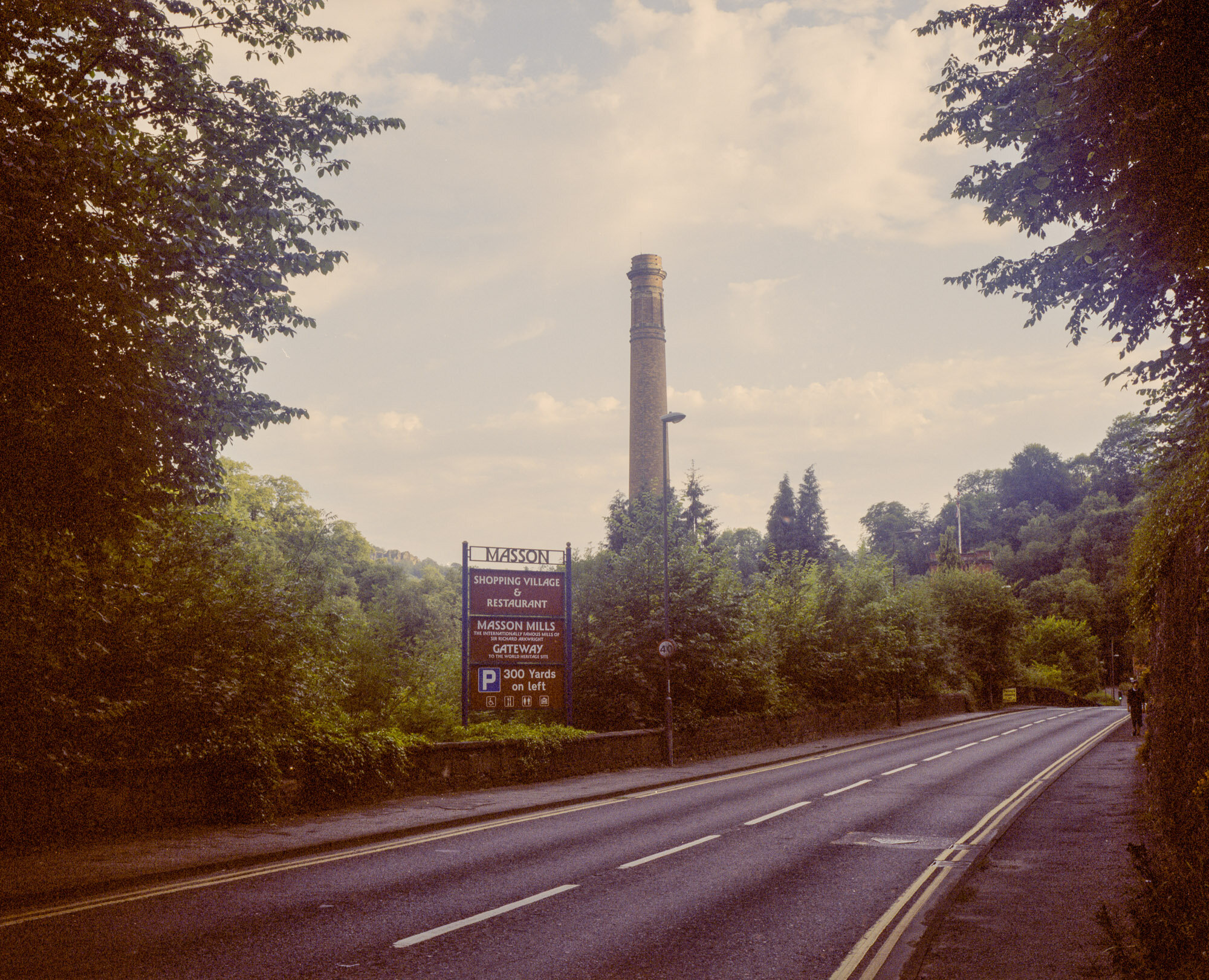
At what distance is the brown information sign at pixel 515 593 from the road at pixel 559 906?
6837 mm

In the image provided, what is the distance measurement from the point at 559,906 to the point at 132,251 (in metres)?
7.49

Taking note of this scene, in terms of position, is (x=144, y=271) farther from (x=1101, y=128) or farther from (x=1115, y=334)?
(x=1115, y=334)

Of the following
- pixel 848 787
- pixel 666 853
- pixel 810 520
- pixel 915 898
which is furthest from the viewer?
pixel 810 520

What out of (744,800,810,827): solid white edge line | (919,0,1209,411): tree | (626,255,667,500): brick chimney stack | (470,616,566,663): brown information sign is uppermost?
(626,255,667,500): brick chimney stack

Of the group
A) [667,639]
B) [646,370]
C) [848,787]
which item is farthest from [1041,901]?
[646,370]

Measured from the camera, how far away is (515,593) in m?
21.4

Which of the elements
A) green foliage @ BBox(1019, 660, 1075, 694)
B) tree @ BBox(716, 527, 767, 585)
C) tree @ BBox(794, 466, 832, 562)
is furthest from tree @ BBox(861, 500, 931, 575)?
green foliage @ BBox(1019, 660, 1075, 694)

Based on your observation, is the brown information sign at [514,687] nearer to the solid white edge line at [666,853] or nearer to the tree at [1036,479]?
the solid white edge line at [666,853]

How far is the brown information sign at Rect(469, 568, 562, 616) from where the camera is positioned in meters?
21.1

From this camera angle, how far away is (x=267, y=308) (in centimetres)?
1591

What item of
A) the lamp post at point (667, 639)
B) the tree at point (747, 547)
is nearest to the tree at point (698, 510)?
the tree at point (747, 547)

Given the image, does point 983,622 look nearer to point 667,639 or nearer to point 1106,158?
point 667,639

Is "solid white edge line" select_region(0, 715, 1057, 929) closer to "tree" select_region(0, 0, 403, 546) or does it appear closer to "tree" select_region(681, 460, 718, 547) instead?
"tree" select_region(0, 0, 403, 546)

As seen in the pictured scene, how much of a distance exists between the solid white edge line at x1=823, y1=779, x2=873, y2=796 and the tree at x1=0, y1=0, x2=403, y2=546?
1285 centimetres
